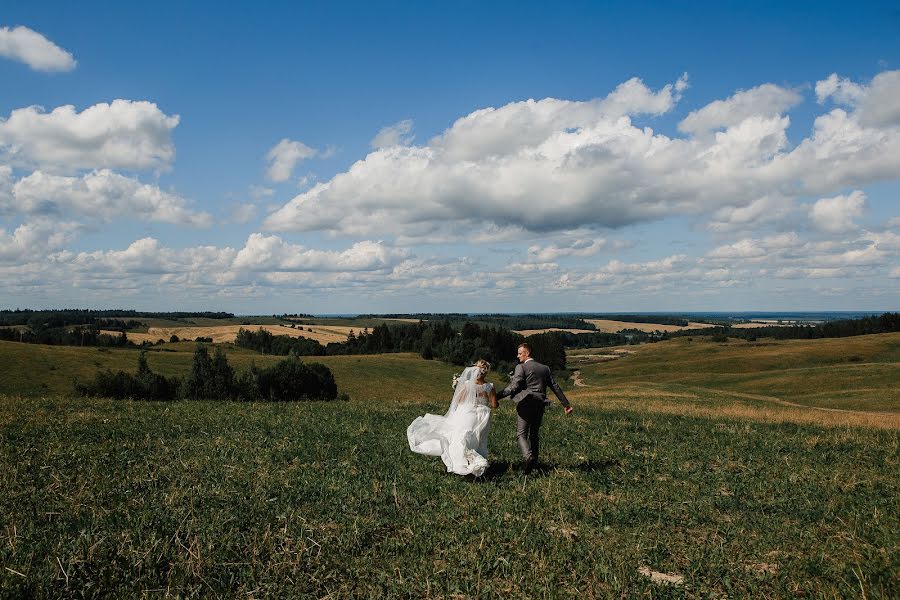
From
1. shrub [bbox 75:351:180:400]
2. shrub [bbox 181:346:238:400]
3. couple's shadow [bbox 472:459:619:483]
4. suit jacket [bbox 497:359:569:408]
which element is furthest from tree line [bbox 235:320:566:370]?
suit jacket [bbox 497:359:569:408]

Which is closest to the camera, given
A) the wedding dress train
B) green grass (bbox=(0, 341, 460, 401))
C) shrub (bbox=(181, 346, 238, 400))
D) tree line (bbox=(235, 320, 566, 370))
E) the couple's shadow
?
the wedding dress train

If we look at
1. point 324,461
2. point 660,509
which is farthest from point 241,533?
point 660,509

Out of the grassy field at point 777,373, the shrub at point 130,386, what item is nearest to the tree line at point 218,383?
the shrub at point 130,386

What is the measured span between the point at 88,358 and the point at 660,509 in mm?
101945

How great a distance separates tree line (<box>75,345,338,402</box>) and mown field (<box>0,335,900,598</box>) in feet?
168

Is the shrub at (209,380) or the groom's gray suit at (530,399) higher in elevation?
the groom's gray suit at (530,399)

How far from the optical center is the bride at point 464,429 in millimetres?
13039

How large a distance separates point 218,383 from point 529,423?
2625 inches

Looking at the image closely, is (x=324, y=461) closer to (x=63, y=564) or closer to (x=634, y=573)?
(x=63, y=564)

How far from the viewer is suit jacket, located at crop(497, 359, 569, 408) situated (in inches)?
546

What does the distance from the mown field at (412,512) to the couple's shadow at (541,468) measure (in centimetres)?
12

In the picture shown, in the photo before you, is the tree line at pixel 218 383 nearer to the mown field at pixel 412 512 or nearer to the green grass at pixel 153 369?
the green grass at pixel 153 369

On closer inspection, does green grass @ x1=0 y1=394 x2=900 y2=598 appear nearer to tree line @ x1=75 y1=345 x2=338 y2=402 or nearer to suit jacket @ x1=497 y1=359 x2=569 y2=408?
suit jacket @ x1=497 y1=359 x2=569 y2=408

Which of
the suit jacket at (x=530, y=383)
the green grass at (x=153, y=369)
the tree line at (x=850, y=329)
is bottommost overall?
the green grass at (x=153, y=369)
